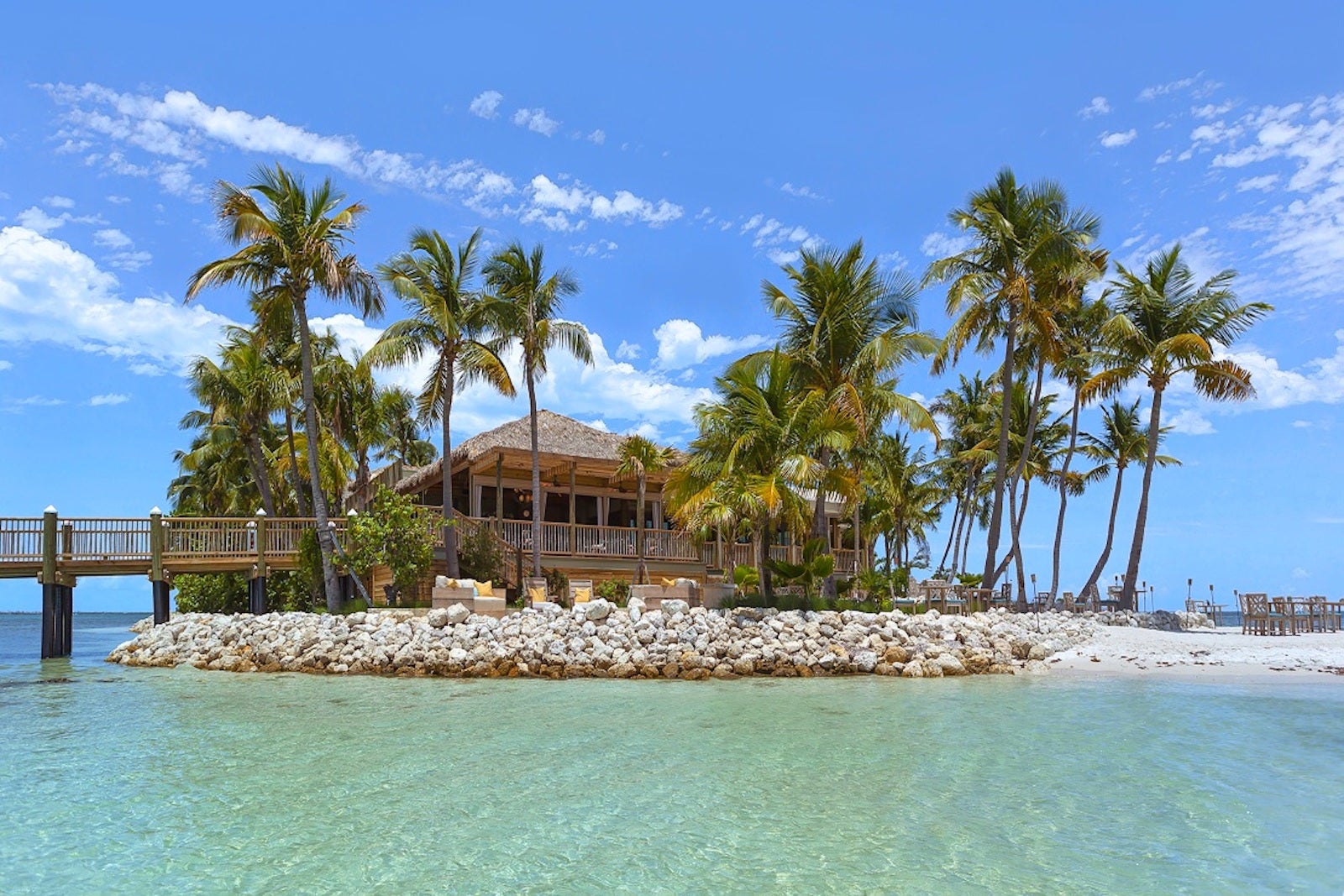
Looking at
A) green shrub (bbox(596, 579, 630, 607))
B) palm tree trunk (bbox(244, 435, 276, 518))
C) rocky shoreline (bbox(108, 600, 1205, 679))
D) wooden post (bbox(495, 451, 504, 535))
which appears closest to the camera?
rocky shoreline (bbox(108, 600, 1205, 679))

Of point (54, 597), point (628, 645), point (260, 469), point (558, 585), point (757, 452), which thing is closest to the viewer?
point (628, 645)

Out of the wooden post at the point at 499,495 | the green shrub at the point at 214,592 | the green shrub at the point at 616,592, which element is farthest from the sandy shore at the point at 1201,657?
the green shrub at the point at 214,592

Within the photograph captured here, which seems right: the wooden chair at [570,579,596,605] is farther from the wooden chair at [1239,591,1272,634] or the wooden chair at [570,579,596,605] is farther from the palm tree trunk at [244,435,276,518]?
the wooden chair at [1239,591,1272,634]

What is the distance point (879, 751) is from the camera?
9523 mm

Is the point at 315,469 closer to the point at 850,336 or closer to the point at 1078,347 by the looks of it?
A: the point at 850,336

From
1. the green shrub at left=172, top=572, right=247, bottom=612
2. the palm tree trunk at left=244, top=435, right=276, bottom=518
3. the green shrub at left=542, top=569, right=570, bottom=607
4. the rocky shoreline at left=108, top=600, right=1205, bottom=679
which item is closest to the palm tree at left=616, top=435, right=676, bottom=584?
the green shrub at left=542, top=569, right=570, bottom=607

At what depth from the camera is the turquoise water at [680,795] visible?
5.89 m

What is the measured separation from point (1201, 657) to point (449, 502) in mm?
16309

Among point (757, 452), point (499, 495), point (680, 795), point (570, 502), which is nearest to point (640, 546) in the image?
point (570, 502)

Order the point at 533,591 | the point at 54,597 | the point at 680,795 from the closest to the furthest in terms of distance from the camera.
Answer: the point at 680,795 → the point at 533,591 → the point at 54,597

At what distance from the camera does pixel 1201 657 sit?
1902 centimetres

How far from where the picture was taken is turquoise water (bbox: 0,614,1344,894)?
232 inches

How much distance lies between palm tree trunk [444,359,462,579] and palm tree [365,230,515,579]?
0.06 ft

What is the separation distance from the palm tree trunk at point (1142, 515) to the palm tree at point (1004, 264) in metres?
4.58
